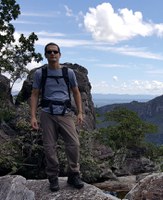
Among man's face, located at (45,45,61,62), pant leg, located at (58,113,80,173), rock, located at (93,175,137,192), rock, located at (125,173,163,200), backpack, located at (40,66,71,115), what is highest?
man's face, located at (45,45,61,62)

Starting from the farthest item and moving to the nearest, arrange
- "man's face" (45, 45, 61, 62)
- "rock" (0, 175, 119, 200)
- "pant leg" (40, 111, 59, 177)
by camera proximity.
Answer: "pant leg" (40, 111, 59, 177) < "rock" (0, 175, 119, 200) < "man's face" (45, 45, 61, 62)

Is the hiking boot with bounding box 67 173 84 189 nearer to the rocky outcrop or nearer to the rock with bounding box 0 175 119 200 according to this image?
the rock with bounding box 0 175 119 200

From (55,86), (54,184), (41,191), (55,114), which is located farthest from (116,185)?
(55,86)

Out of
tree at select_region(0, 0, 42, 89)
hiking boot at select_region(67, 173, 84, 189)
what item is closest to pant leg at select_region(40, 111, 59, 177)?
hiking boot at select_region(67, 173, 84, 189)

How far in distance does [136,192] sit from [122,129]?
36904 millimetres

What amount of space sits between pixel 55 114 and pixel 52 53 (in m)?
1.42

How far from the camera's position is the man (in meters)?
8.77

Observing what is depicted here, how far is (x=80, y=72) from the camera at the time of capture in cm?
4741

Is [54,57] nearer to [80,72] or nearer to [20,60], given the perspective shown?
[20,60]

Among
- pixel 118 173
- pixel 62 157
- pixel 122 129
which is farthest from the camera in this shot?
pixel 122 129

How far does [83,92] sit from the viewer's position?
46.7 meters

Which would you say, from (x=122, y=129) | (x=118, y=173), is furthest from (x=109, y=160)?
(x=122, y=129)

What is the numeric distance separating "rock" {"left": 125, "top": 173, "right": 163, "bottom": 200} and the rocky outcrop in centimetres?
3114

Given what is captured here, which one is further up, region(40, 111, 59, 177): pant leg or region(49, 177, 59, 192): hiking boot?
region(40, 111, 59, 177): pant leg
